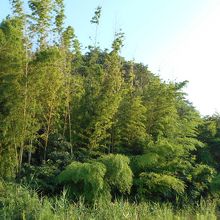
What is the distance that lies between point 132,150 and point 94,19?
Answer: 4129 millimetres

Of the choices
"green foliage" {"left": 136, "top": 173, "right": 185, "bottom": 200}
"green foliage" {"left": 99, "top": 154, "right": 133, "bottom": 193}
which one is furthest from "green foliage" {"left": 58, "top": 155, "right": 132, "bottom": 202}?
"green foliage" {"left": 136, "top": 173, "right": 185, "bottom": 200}

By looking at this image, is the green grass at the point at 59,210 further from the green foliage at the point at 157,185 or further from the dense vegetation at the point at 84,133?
the green foliage at the point at 157,185

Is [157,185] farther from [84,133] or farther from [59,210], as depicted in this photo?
[59,210]

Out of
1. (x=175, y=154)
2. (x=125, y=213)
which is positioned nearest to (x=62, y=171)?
(x=125, y=213)

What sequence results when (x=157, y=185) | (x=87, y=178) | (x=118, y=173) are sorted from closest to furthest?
(x=87, y=178)
(x=118, y=173)
(x=157, y=185)

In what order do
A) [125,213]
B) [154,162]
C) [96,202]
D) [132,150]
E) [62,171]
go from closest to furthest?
[125,213]
[96,202]
[62,171]
[154,162]
[132,150]

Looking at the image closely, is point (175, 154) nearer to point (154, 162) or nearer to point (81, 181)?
point (154, 162)

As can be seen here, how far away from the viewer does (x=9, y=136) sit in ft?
34.0

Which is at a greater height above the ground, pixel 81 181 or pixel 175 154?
pixel 175 154

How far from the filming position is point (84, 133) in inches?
474

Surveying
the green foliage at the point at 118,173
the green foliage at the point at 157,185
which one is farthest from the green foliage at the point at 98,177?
the green foliage at the point at 157,185

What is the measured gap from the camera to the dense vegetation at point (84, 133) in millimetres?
10172

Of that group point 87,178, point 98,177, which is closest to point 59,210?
point 87,178

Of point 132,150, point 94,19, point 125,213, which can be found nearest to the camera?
point 125,213
